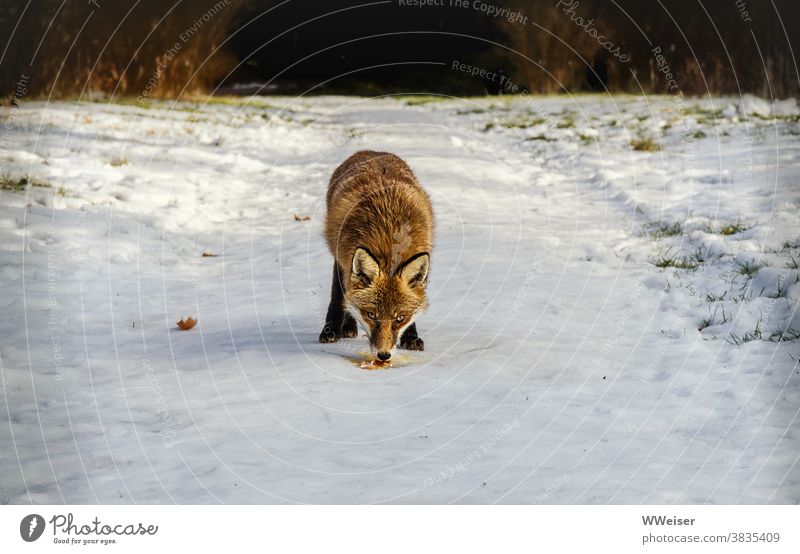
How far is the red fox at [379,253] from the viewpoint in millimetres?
6375

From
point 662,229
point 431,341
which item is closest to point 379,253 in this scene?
point 431,341

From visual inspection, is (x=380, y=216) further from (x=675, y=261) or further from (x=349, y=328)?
(x=675, y=261)

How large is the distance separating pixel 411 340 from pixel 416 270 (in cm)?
98

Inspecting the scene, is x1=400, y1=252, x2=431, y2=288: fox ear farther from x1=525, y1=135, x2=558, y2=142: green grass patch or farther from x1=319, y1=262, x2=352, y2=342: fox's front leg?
x1=525, y1=135, x2=558, y2=142: green grass patch

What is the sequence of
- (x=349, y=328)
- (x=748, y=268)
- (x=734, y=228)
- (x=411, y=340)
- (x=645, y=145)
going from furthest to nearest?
1. (x=645, y=145)
2. (x=734, y=228)
3. (x=748, y=268)
4. (x=349, y=328)
5. (x=411, y=340)

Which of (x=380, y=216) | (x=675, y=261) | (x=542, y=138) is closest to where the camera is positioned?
(x=380, y=216)

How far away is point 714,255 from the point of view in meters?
9.63

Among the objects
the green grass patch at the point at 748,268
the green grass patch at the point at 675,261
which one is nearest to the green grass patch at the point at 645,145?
the green grass patch at the point at 675,261

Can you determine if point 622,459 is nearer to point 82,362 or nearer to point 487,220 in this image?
point 82,362

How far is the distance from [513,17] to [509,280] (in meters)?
3.70

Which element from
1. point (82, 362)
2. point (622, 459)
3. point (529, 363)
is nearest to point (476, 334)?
point (529, 363)

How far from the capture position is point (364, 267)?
636 centimetres

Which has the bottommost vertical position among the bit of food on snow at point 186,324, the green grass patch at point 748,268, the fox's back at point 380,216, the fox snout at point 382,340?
the bit of food on snow at point 186,324

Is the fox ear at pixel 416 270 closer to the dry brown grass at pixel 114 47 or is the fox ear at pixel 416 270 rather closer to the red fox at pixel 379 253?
the red fox at pixel 379 253
